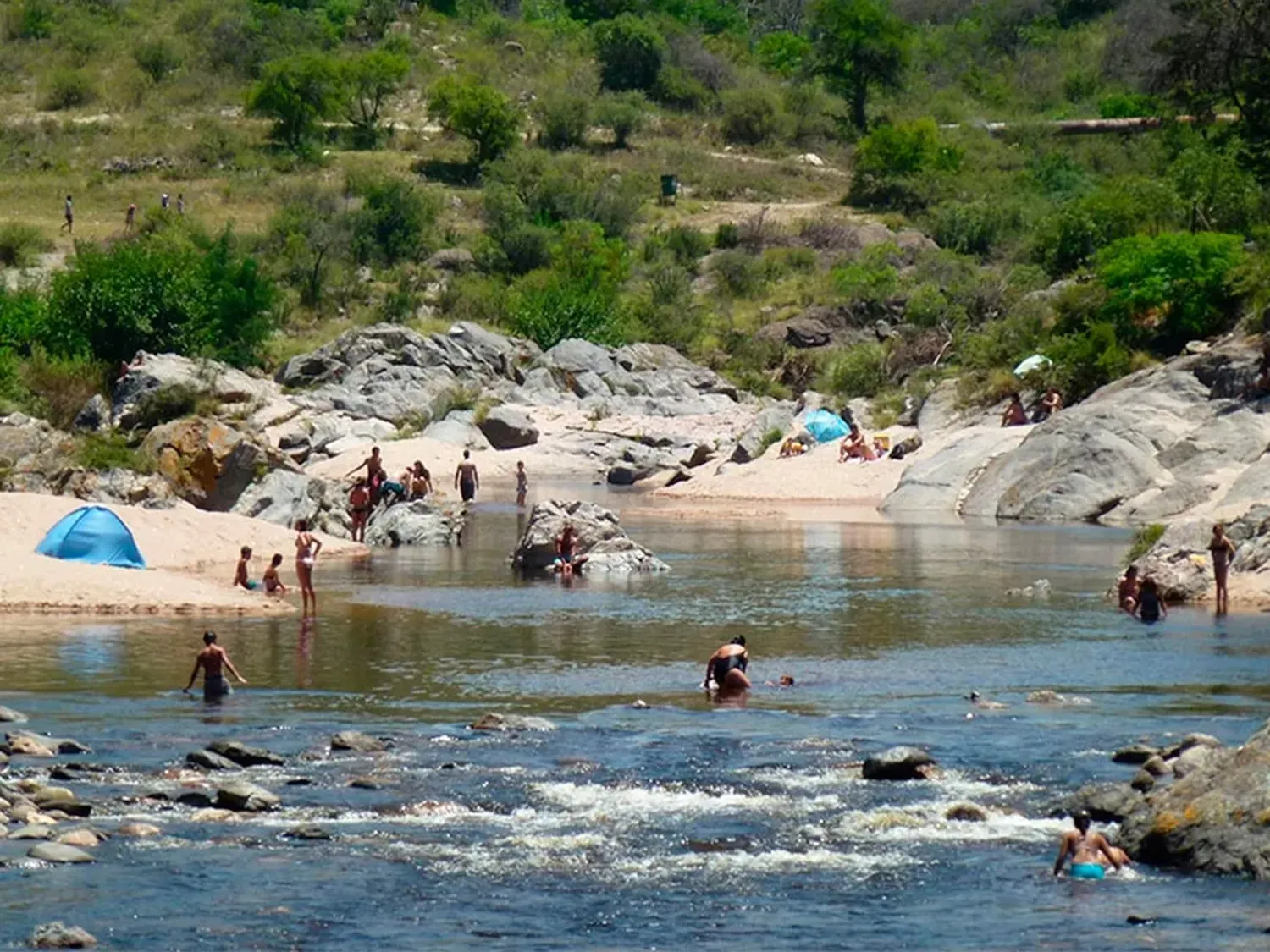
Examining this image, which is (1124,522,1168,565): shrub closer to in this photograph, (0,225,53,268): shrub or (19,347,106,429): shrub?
(19,347,106,429): shrub

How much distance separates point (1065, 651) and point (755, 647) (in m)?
4.25

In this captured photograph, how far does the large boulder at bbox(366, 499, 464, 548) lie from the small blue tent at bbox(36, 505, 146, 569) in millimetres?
10225

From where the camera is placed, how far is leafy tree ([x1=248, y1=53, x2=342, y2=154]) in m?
106

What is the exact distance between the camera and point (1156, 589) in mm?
33594

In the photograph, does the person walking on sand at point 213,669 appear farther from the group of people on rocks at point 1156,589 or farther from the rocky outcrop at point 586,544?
the rocky outcrop at point 586,544

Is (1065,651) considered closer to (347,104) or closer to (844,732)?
(844,732)

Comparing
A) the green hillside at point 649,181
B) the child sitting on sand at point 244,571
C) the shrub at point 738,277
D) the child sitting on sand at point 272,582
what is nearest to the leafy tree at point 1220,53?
the green hillside at point 649,181

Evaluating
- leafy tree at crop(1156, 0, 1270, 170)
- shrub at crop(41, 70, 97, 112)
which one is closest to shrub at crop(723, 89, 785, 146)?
shrub at crop(41, 70, 97, 112)

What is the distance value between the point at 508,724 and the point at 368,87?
90143mm

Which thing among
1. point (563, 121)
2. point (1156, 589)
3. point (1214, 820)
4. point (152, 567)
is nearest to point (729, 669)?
point (1156, 589)

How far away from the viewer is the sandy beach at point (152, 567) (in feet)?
110

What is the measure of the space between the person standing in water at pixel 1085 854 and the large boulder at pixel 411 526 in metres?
29.0

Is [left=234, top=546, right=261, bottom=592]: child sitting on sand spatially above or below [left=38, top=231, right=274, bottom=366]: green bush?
below

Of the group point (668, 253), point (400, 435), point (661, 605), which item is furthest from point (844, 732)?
point (668, 253)
